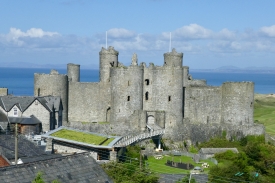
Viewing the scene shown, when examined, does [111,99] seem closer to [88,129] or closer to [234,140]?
[88,129]

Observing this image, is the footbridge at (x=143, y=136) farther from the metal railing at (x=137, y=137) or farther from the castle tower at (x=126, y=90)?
the castle tower at (x=126, y=90)

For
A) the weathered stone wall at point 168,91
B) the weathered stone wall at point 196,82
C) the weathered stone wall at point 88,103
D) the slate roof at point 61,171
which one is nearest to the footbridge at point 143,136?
the weathered stone wall at point 168,91

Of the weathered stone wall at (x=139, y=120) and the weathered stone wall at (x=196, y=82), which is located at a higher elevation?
the weathered stone wall at (x=196, y=82)

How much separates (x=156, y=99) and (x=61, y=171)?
81.1 feet

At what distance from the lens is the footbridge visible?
125 ft

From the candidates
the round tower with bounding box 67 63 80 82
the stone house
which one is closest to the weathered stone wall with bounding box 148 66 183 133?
the round tower with bounding box 67 63 80 82

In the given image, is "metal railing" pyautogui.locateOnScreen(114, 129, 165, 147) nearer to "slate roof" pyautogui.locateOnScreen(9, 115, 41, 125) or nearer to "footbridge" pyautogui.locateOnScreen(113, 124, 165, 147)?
"footbridge" pyautogui.locateOnScreen(113, 124, 165, 147)

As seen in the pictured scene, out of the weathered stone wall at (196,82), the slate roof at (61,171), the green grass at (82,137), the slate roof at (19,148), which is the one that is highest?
the weathered stone wall at (196,82)

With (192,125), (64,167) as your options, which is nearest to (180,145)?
(192,125)

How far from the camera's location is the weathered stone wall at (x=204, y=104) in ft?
148

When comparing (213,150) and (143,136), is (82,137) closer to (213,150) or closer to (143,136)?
(143,136)

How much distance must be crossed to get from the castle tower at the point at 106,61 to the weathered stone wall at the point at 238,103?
872 centimetres

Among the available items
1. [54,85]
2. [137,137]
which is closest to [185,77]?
[137,137]

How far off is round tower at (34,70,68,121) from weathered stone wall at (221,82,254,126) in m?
11.9
